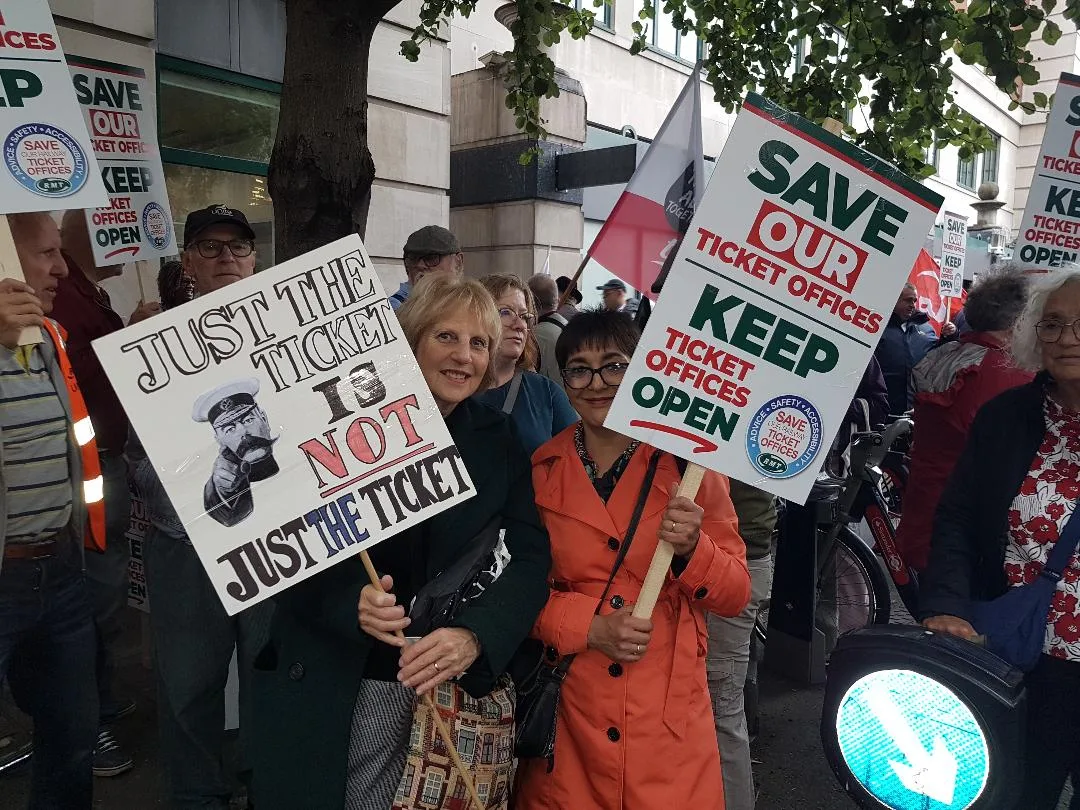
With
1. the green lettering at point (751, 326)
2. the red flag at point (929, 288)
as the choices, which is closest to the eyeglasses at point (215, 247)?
the green lettering at point (751, 326)

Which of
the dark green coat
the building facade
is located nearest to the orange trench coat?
the dark green coat

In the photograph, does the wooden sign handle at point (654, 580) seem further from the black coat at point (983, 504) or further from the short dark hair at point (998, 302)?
the short dark hair at point (998, 302)

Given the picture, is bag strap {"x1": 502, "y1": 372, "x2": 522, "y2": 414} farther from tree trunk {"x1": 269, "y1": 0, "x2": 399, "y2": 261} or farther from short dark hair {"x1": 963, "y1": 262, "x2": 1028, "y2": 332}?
short dark hair {"x1": 963, "y1": 262, "x2": 1028, "y2": 332}

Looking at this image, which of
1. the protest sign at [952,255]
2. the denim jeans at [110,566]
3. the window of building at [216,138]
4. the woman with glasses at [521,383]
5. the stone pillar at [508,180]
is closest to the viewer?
the woman with glasses at [521,383]

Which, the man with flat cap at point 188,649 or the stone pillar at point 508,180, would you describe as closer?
the man with flat cap at point 188,649

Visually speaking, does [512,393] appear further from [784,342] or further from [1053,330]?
[1053,330]

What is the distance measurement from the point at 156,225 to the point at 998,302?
3782 mm

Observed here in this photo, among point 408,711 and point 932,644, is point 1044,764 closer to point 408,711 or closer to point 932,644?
point 932,644

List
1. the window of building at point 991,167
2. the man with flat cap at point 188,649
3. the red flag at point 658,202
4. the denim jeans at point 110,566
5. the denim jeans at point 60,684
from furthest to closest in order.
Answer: the window of building at point 991,167 < the red flag at point 658,202 < the denim jeans at point 110,566 < the man with flat cap at point 188,649 < the denim jeans at point 60,684

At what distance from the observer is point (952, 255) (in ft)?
29.3

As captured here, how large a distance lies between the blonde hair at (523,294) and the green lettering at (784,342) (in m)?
1.26

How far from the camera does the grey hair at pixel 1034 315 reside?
6.99 feet

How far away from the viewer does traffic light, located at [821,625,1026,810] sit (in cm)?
128

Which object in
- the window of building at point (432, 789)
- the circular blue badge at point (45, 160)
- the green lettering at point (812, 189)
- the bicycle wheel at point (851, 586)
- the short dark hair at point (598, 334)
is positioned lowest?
the bicycle wheel at point (851, 586)
